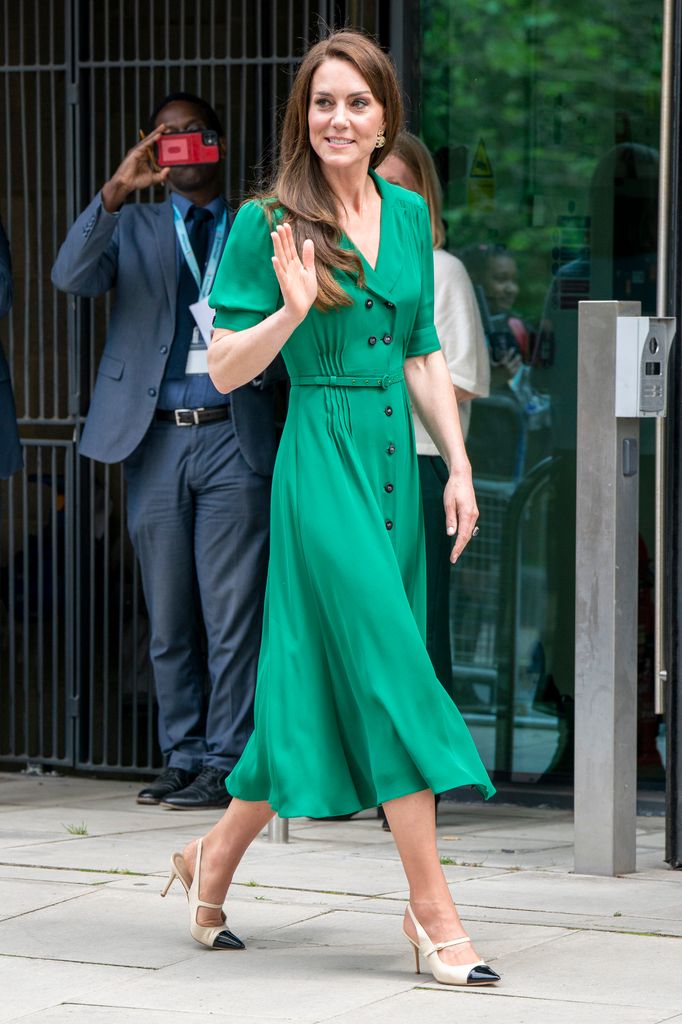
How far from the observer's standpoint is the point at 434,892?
4.09 m

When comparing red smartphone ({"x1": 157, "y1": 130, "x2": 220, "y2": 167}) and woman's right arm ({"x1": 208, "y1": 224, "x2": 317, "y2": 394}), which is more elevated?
red smartphone ({"x1": 157, "y1": 130, "x2": 220, "y2": 167})

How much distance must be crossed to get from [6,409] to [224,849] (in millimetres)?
2634

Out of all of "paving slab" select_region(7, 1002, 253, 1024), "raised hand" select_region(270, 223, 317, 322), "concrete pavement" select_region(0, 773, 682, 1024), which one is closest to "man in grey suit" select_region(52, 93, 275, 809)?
"concrete pavement" select_region(0, 773, 682, 1024)

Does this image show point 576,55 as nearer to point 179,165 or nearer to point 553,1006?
point 179,165

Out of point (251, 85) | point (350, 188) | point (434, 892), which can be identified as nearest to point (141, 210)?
point (251, 85)

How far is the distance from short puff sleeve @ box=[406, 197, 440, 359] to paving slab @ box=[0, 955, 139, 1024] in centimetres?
154

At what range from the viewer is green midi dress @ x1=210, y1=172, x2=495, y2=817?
413 centimetres

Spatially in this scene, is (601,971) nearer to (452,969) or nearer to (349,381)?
(452,969)

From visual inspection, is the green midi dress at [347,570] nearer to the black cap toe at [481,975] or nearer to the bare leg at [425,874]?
the bare leg at [425,874]

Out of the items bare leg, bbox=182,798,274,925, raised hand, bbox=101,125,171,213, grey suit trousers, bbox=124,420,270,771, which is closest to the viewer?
bare leg, bbox=182,798,274,925

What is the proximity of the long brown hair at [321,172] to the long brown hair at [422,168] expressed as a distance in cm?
168

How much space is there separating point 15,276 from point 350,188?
3232 millimetres

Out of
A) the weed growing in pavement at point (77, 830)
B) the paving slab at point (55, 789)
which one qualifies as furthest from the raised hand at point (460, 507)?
the paving slab at point (55, 789)

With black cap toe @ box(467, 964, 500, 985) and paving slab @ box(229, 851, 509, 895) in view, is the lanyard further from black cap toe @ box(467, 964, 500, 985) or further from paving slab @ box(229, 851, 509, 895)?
black cap toe @ box(467, 964, 500, 985)
